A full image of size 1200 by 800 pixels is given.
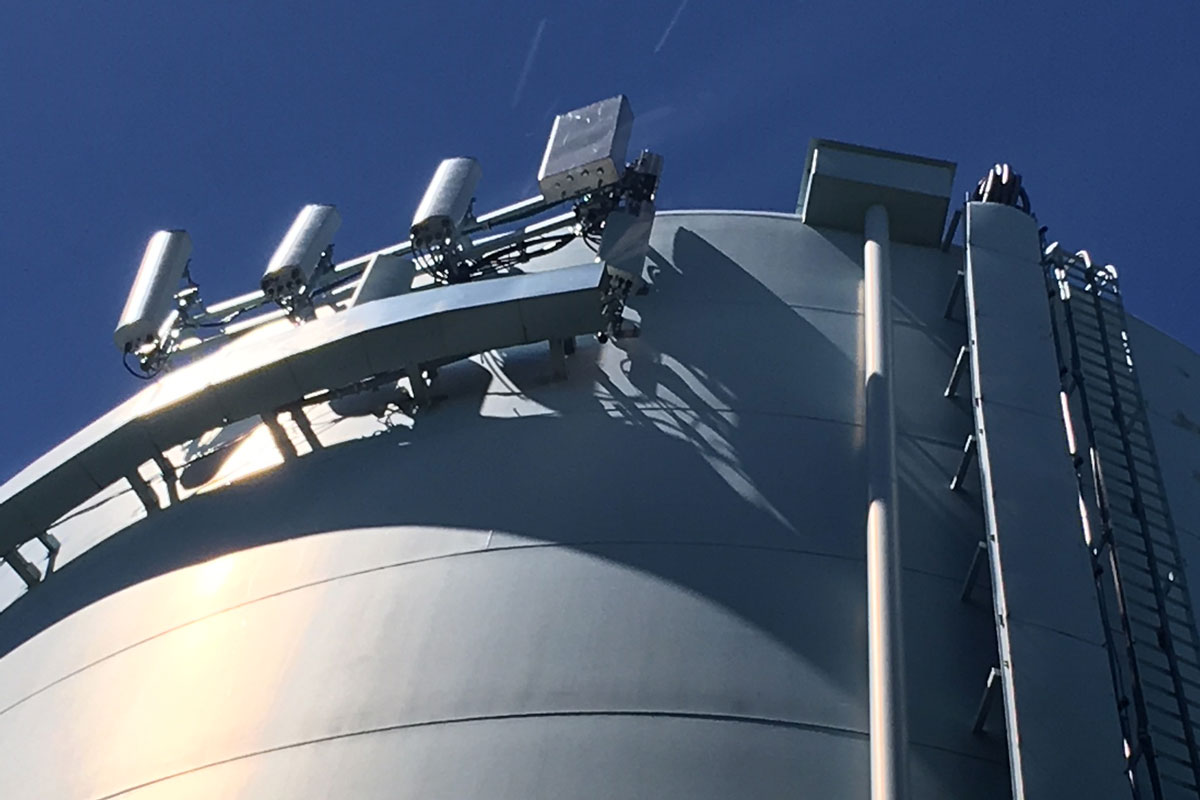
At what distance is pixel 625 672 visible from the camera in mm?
8594

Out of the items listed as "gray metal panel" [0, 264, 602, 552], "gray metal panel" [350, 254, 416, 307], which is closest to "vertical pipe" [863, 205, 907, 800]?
"gray metal panel" [0, 264, 602, 552]

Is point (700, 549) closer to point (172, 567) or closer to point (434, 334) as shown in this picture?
point (434, 334)

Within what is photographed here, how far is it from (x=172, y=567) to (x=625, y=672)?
4.39 m

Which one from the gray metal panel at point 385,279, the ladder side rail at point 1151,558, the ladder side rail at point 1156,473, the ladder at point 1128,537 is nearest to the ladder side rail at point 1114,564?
the ladder at point 1128,537

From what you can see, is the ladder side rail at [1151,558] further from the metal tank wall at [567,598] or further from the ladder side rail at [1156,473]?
the metal tank wall at [567,598]

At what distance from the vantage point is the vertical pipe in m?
7.97

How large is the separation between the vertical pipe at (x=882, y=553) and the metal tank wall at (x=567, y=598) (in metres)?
0.14

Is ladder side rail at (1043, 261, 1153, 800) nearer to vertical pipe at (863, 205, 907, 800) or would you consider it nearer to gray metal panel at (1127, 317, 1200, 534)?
gray metal panel at (1127, 317, 1200, 534)

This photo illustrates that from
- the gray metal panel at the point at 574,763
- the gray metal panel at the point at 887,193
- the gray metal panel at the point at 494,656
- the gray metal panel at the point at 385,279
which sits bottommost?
the gray metal panel at the point at 574,763

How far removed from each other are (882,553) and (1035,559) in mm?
946

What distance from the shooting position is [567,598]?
9.22 metres

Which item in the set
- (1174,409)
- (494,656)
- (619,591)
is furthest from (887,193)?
(494,656)

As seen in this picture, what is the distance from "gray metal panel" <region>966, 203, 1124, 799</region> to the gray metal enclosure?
0.02 meters

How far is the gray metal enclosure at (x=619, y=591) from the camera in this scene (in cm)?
817
